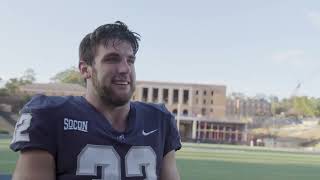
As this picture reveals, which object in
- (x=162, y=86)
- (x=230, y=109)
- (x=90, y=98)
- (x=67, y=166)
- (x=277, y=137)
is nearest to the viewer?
(x=67, y=166)

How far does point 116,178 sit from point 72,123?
12.8 inches

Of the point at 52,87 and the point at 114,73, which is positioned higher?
the point at 52,87

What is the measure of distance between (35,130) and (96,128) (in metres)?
0.30

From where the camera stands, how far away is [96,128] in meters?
2.82

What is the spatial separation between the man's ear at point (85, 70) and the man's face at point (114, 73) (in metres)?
0.06

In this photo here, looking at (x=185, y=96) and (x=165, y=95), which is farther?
(x=185, y=96)

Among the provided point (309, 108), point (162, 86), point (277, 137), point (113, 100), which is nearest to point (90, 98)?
point (113, 100)

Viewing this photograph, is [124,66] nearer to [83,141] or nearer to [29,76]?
[83,141]

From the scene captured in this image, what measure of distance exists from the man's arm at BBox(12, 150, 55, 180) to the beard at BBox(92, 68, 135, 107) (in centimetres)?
38

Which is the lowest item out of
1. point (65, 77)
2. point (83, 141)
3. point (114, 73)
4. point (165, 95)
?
point (83, 141)

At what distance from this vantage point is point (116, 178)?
2.75m

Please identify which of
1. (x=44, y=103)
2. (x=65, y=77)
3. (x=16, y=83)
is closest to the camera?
(x=44, y=103)

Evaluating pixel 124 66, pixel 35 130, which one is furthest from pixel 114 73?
pixel 35 130

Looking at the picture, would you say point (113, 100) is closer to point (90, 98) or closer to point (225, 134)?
point (90, 98)
